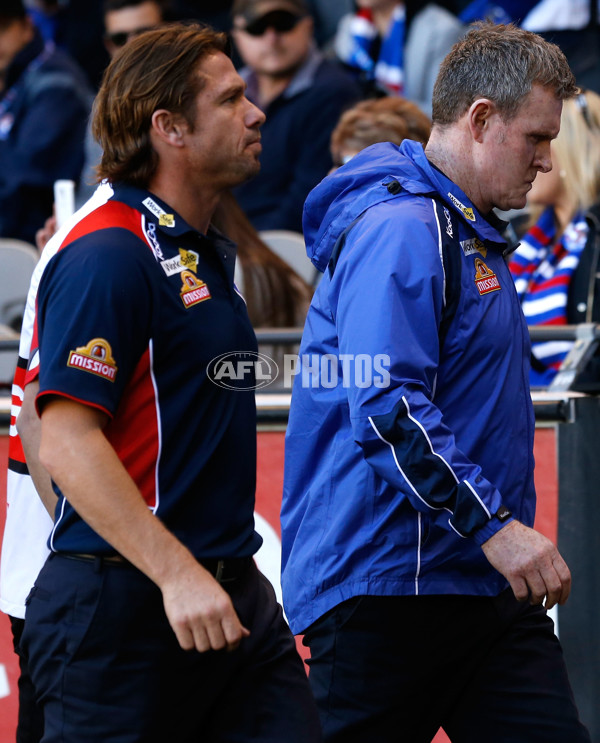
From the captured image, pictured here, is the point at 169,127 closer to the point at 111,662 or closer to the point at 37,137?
the point at 111,662

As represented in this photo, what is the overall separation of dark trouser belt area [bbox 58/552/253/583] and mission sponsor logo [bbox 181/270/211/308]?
1.58 feet

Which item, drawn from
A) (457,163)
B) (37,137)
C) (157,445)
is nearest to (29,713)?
(157,445)

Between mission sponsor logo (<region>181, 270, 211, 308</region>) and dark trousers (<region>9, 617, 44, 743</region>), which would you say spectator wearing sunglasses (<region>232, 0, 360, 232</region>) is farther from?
mission sponsor logo (<region>181, 270, 211, 308</region>)

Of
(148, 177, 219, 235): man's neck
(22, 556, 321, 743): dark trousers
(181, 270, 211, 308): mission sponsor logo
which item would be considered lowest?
(22, 556, 321, 743): dark trousers

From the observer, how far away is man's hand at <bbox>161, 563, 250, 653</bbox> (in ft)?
6.43

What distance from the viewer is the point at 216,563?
223cm

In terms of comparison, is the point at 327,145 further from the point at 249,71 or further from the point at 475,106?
the point at 475,106

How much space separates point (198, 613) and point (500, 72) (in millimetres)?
1301

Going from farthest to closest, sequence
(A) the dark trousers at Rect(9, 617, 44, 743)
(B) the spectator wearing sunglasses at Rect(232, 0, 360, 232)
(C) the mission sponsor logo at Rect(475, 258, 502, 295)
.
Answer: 1. (B) the spectator wearing sunglasses at Rect(232, 0, 360, 232)
2. (A) the dark trousers at Rect(9, 617, 44, 743)
3. (C) the mission sponsor logo at Rect(475, 258, 502, 295)

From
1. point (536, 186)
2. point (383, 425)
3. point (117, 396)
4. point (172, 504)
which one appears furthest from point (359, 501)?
point (536, 186)

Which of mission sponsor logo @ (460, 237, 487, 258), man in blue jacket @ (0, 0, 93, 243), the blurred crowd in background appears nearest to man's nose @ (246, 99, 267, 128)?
mission sponsor logo @ (460, 237, 487, 258)

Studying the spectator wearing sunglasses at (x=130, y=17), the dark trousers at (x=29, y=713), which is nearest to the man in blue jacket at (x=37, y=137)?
the spectator wearing sunglasses at (x=130, y=17)

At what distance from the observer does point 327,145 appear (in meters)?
6.32

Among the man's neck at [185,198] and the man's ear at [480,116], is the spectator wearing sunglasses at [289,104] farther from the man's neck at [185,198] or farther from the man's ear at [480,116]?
the man's neck at [185,198]
